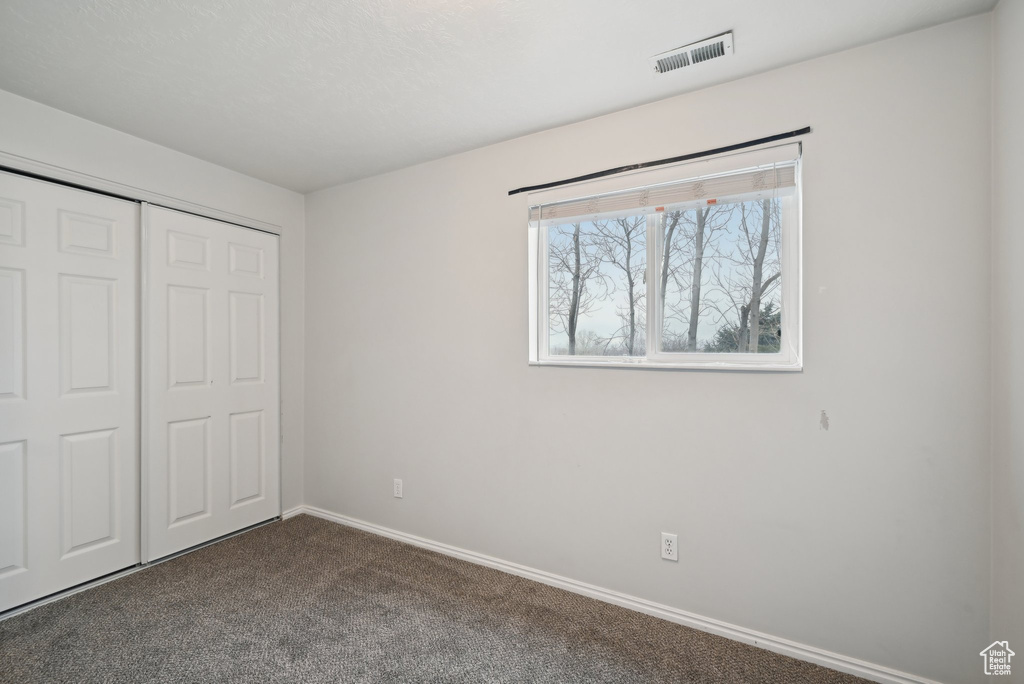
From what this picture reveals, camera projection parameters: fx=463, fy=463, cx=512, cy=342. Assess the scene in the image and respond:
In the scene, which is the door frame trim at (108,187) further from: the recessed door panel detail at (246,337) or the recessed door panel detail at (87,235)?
the recessed door panel detail at (246,337)

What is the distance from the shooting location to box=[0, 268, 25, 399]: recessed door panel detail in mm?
2107

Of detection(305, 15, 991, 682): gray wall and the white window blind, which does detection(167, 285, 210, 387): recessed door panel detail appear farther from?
the white window blind

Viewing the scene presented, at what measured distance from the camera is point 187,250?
9.18 ft

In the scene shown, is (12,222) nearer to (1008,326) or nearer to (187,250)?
(187,250)

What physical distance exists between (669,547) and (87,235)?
3283 mm

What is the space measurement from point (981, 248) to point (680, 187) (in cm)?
108

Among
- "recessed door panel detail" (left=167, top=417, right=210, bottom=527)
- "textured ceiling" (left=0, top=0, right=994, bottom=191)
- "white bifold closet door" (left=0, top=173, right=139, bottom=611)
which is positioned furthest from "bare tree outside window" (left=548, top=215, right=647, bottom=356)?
"white bifold closet door" (left=0, top=173, right=139, bottom=611)

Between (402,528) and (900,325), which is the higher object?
(900,325)

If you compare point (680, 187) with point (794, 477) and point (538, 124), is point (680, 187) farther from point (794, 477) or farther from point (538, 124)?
point (794, 477)

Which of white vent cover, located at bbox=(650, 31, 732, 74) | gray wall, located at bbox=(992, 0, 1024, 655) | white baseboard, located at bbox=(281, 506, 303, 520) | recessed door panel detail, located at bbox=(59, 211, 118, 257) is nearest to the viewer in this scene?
gray wall, located at bbox=(992, 0, 1024, 655)

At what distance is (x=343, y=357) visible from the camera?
10.8 feet

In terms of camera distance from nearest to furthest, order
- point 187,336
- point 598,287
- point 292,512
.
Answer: point 598,287
point 187,336
point 292,512

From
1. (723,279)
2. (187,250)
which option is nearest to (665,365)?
(723,279)

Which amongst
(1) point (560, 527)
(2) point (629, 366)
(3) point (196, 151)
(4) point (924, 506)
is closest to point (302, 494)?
(1) point (560, 527)
